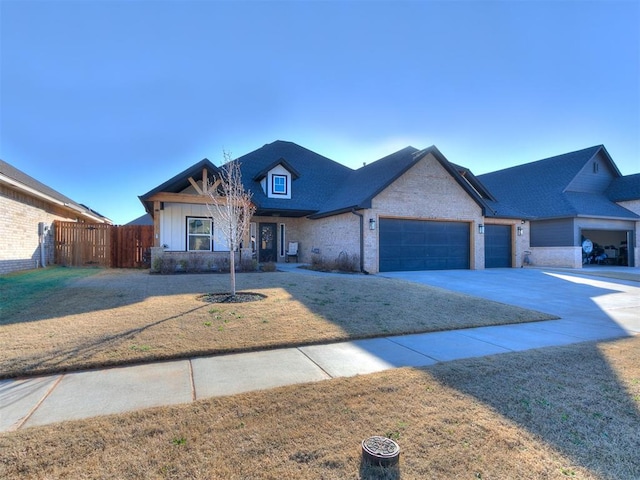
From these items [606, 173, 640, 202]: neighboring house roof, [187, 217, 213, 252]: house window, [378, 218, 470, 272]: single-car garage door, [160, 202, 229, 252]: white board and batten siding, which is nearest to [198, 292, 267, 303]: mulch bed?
[160, 202, 229, 252]: white board and batten siding

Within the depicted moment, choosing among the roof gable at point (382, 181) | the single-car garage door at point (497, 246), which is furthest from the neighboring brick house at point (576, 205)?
the roof gable at point (382, 181)

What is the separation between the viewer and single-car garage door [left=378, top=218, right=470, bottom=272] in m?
15.8

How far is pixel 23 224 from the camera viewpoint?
1369cm

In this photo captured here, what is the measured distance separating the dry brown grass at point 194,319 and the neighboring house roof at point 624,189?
72.6 ft

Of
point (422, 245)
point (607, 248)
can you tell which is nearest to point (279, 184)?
point (422, 245)

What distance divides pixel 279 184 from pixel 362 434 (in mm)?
17131

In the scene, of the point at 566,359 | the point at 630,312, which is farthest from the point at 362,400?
the point at 630,312

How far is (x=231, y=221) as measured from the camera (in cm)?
855

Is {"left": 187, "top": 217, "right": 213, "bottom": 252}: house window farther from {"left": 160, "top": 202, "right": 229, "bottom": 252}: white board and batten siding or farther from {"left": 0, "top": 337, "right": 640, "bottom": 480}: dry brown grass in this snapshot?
{"left": 0, "top": 337, "right": 640, "bottom": 480}: dry brown grass

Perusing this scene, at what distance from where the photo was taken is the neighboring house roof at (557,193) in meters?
21.3

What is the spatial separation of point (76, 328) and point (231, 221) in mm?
3992

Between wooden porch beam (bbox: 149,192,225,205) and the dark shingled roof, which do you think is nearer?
wooden porch beam (bbox: 149,192,225,205)

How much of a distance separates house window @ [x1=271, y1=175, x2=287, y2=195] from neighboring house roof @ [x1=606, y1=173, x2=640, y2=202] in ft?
75.9

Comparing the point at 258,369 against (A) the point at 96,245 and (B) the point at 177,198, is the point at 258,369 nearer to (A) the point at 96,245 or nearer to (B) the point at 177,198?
(B) the point at 177,198
